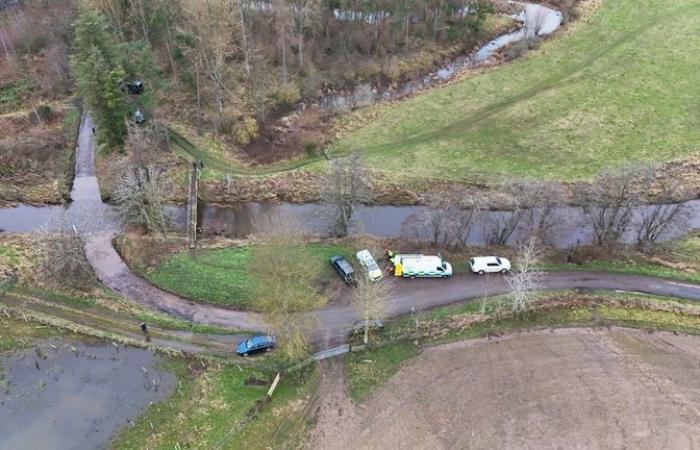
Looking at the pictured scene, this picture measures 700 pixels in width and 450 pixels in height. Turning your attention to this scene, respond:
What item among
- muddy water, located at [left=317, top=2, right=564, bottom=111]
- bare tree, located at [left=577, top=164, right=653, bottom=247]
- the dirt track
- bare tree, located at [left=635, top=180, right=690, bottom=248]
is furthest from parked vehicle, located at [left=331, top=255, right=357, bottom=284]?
muddy water, located at [left=317, top=2, right=564, bottom=111]

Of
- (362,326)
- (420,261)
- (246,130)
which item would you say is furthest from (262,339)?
(246,130)

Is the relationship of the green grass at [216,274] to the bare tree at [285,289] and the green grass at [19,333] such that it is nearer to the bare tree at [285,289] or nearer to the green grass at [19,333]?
the bare tree at [285,289]

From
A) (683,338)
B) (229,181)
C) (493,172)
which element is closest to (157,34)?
(229,181)

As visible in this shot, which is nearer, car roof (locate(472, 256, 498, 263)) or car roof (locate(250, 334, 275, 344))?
car roof (locate(250, 334, 275, 344))

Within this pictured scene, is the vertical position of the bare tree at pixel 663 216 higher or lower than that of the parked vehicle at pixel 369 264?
higher

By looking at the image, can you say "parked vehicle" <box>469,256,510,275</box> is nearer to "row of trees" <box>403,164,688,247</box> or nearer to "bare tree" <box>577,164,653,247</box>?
"row of trees" <box>403,164,688,247</box>

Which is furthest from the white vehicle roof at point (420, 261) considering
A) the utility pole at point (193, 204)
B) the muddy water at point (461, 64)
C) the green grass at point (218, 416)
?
the muddy water at point (461, 64)
